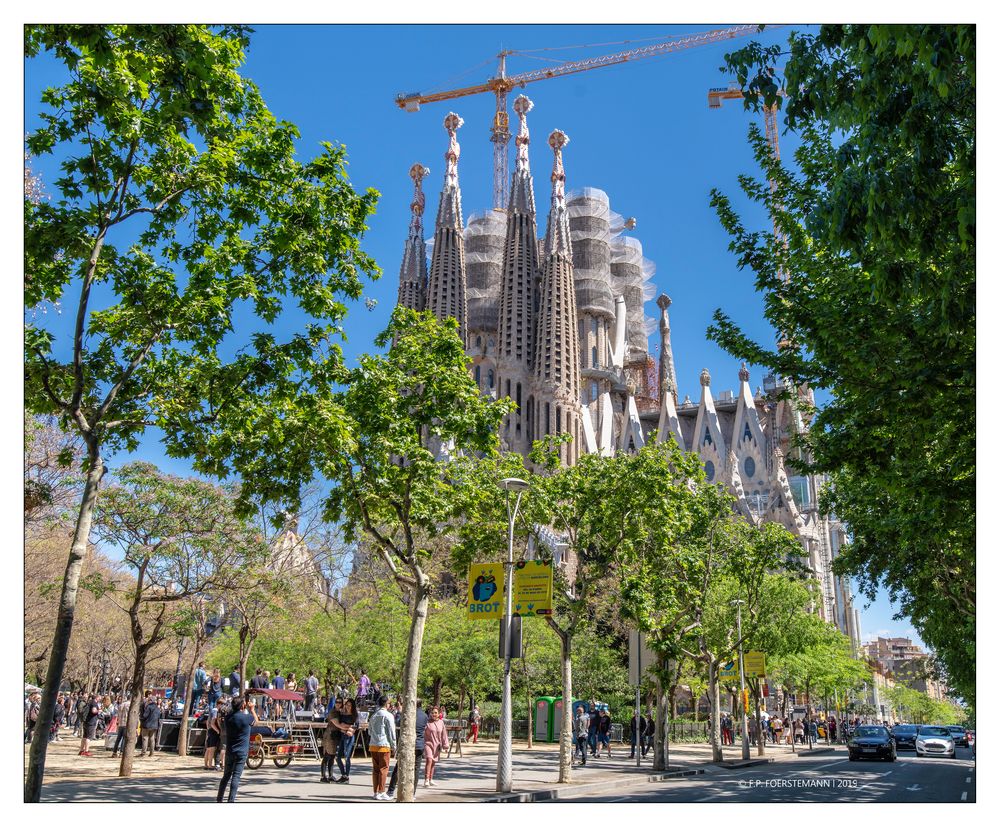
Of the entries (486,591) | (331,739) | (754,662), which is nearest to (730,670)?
(754,662)

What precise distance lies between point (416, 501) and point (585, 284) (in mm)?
81530

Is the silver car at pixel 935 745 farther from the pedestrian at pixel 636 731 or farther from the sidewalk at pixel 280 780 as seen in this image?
the sidewalk at pixel 280 780

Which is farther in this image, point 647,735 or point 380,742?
point 647,735

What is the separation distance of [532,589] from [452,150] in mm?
88335

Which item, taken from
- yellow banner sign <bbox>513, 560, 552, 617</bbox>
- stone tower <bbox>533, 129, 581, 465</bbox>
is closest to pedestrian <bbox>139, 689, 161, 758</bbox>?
yellow banner sign <bbox>513, 560, 552, 617</bbox>

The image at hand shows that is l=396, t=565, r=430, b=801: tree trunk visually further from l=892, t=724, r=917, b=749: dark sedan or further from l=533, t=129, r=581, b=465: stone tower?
l=533, t=129, r=581, b=465: stone tower

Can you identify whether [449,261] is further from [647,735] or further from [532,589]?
[532,589]

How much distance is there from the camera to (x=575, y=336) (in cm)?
8712

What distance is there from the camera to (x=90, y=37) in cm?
878

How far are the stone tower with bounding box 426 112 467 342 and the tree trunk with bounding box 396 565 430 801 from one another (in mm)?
74244

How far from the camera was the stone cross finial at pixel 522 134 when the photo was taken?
3664 inches

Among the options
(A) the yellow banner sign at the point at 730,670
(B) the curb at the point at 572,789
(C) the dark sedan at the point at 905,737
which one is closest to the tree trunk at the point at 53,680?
(B) the curb at the point at 572,789

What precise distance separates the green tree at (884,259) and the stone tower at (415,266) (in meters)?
77.6
